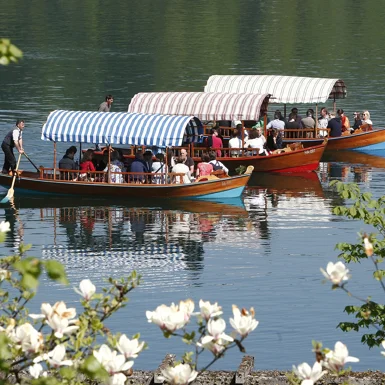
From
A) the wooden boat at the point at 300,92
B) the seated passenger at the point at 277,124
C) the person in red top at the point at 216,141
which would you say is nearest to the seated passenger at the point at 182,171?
the person in red top at the point at 216,141

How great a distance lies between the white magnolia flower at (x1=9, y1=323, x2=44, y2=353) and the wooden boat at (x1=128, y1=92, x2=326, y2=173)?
2999 centimetres

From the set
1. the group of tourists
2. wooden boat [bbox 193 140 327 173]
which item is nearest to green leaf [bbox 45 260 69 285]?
wooden boat [bbox 193 140 327 173]

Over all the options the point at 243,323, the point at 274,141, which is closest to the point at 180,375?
the point at 243,323

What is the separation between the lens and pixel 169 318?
893 cm

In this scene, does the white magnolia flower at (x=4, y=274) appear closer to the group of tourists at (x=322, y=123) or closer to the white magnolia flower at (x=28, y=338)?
the white magnolia flower at (x=28, y=338)

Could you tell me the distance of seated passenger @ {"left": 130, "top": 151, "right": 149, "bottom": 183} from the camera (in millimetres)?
34281

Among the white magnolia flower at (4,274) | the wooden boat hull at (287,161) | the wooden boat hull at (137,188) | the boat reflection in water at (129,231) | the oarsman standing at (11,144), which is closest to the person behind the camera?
the white magnolia flower at (4,274)

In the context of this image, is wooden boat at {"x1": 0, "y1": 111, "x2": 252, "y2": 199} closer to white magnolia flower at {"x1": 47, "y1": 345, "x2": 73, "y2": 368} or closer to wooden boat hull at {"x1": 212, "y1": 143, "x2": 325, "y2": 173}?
wooden boat hull at {"x1": 212, "y1": 143, "x2": 325, "y2": 173}

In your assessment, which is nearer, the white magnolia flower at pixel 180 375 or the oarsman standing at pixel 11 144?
the white magnolia flower at pixel 180 375

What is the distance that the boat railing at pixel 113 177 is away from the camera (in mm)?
34250

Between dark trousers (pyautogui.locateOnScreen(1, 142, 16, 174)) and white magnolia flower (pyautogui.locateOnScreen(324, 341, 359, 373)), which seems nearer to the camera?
white magnolia flower (pyautogui.locateOnScreen(324, 341, 359, 373))

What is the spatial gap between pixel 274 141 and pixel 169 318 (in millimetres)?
31742

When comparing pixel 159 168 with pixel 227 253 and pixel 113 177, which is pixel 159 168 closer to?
pixel 113 177

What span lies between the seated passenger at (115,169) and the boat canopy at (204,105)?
14.3ft
